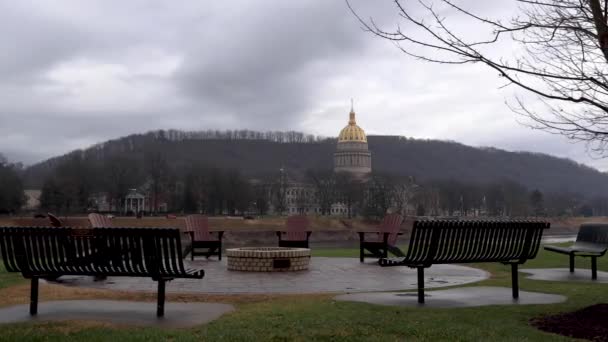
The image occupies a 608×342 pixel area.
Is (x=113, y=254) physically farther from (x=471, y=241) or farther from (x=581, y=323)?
(x=581, y=323)

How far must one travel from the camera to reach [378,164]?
149 metres

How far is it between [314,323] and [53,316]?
2843 millimetres

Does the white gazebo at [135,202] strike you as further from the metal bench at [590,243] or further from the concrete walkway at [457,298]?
the concrete walkway at [457,298]

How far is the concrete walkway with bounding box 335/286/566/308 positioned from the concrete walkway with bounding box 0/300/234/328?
1.89 meters

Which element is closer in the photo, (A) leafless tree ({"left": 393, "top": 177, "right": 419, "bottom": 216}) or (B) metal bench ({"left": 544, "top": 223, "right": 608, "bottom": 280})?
(B) metal bench ({"left": 544, "top": 223, "right": 608, "bottom": 280})

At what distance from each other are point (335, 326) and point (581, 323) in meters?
2.53

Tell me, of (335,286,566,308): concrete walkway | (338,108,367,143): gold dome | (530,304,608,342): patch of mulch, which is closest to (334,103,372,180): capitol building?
(338,108,367,143): gold dome

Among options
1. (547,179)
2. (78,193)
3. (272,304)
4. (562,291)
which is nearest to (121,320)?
(272,304)

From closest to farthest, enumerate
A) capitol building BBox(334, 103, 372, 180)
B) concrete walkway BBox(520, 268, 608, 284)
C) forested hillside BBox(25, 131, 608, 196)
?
concrete walkway BBox(520, 268, 608, 284)
capitol building BBox(334, 103, 372, 180)
forested hillside BBox(25, 131, 608, 196)

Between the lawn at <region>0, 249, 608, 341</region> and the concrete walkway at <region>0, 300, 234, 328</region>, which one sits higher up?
the lawn at <region>0, 249, 608, 341</region>

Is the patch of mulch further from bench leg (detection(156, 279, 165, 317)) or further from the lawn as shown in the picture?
bench leg (detection(156, 279, 165, 317))

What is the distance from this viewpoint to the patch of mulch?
20.0ft

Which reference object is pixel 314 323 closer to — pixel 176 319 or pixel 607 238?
pixel 176 319

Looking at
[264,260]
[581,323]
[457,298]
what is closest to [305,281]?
[264,260]
